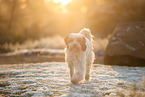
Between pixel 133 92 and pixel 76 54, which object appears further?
pixel 76 54

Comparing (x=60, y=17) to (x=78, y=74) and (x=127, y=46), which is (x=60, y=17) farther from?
(x=78, y=74)

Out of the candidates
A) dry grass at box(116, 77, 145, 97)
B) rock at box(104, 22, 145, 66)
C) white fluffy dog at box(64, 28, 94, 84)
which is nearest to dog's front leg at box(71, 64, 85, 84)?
white fluffy dog at box(64, 28, 94, 84)

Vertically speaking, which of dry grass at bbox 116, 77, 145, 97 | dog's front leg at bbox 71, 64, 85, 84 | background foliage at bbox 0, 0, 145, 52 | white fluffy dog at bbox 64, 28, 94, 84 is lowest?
dry grass at bbox 116, 77, 145, 97

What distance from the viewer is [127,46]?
933 cm

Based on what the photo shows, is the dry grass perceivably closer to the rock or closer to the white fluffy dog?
the white fluffy dog

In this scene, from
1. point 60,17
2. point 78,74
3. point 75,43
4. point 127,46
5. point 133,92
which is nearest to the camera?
point 133,92

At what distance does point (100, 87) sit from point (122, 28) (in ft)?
19.9

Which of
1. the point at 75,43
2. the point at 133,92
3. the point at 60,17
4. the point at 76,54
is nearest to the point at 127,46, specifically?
the point at 76,54

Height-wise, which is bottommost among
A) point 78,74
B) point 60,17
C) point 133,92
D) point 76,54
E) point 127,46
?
point 133,92

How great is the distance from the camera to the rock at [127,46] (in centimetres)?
899

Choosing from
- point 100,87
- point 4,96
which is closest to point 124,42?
point 100,87

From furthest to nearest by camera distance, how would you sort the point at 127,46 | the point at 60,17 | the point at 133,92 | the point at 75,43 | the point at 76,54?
the point at 60,17 → the point at 127,46 → the point at 76,54 → the point at 75,43 → the point at 133,92

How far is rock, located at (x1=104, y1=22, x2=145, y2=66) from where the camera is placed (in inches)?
354

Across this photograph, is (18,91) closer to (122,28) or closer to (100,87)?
(100,87)
